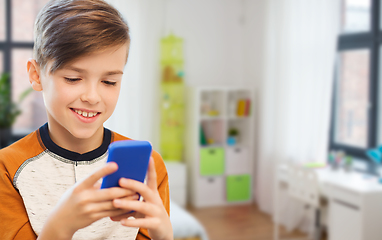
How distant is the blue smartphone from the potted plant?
3.74m

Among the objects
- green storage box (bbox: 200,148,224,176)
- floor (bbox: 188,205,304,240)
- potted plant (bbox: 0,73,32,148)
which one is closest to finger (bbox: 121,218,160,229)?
floor (bbox: 188,205,304,240)

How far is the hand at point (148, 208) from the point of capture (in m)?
0.49

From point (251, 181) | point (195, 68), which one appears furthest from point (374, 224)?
point (195, 68)

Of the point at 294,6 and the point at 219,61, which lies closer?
the point at 294,6

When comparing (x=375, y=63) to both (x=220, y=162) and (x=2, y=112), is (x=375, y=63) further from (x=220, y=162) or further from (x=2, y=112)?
(x=2, y=112)

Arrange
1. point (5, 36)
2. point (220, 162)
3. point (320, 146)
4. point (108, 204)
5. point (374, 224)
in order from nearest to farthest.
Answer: point (108, 204) → point (374, 224) → point (320, 146) → point (5, 36) → point (220, 162)

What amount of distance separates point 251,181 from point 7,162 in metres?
4.26

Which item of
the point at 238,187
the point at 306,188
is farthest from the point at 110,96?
the point at 238,187

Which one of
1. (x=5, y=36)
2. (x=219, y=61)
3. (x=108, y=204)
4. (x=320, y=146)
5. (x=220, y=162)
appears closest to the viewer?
(x=108, y=204)

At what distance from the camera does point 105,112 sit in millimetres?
570

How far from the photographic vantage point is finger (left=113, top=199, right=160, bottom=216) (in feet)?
1.60

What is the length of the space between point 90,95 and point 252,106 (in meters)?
4.11

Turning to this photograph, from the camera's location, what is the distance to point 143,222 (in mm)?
516

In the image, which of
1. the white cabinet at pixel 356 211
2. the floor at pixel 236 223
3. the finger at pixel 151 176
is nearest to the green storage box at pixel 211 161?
the floor at pixel 236 223
